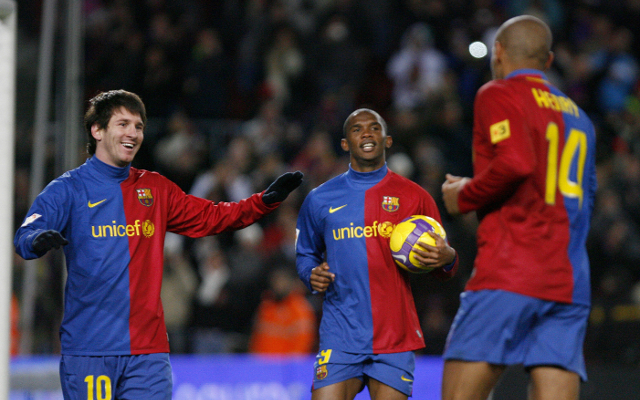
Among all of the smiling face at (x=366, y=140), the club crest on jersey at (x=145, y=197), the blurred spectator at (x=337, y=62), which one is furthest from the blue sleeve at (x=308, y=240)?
the blurred spectator at (x=337, y=62)

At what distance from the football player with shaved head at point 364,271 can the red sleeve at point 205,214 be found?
47cm

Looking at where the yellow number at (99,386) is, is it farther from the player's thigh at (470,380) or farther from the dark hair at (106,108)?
the player's thigh at (470,380)

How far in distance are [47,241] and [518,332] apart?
2.32 metres

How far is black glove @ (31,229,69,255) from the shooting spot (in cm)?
404

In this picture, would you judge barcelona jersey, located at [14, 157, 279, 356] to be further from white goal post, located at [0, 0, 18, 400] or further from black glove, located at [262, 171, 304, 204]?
black glove, located at [262, 171, 304, 204]

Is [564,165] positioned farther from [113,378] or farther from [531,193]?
[113,378]

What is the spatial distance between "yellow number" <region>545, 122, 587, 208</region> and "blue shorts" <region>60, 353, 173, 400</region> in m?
2.27

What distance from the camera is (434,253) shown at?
4676mm

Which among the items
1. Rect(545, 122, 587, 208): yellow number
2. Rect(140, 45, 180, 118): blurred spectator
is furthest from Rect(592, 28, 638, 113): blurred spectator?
Rect(545, 122, 587, 208): yellow number

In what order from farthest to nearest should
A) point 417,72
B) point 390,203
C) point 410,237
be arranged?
point 417,72 → point 390,203 → point 410,237

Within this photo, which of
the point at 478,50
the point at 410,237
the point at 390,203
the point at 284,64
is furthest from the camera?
the point at 284,64

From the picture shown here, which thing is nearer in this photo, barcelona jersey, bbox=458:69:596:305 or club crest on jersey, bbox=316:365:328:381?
barcelona jersey, bbox=458:69:596:305

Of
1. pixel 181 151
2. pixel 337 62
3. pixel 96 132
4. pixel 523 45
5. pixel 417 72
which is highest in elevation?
pixel 337 62

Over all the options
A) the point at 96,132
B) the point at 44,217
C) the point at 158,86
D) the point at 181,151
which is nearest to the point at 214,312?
the point at 181,151
